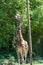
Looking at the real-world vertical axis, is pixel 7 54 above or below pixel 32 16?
below

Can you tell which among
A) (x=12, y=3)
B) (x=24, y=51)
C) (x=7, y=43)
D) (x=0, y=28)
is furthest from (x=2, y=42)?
(x=24, y=51)

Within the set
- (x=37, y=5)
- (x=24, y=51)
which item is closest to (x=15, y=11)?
(x=37, y=5)

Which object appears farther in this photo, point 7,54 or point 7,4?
point 7,54

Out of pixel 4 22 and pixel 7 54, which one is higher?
pixel 4 22

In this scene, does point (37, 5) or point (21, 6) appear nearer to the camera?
point (21, 6)

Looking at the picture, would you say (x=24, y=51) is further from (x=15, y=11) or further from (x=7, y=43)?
(x=7, y=43)

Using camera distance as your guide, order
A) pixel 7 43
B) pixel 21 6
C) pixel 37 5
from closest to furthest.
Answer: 1. pixel 21 6
2. pixel 37 5
3. pixel 7 43

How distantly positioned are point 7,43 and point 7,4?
2.67 meters

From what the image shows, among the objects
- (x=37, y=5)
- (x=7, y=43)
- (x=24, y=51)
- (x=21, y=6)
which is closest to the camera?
(x=24, y=51)

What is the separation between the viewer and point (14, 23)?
479 inches

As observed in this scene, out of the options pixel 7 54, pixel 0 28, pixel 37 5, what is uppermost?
pixel 37 5

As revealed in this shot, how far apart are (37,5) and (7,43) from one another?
2.47 m

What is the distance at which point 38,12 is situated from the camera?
11.9 m

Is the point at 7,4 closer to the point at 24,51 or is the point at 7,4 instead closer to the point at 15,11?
the point at 15,11
